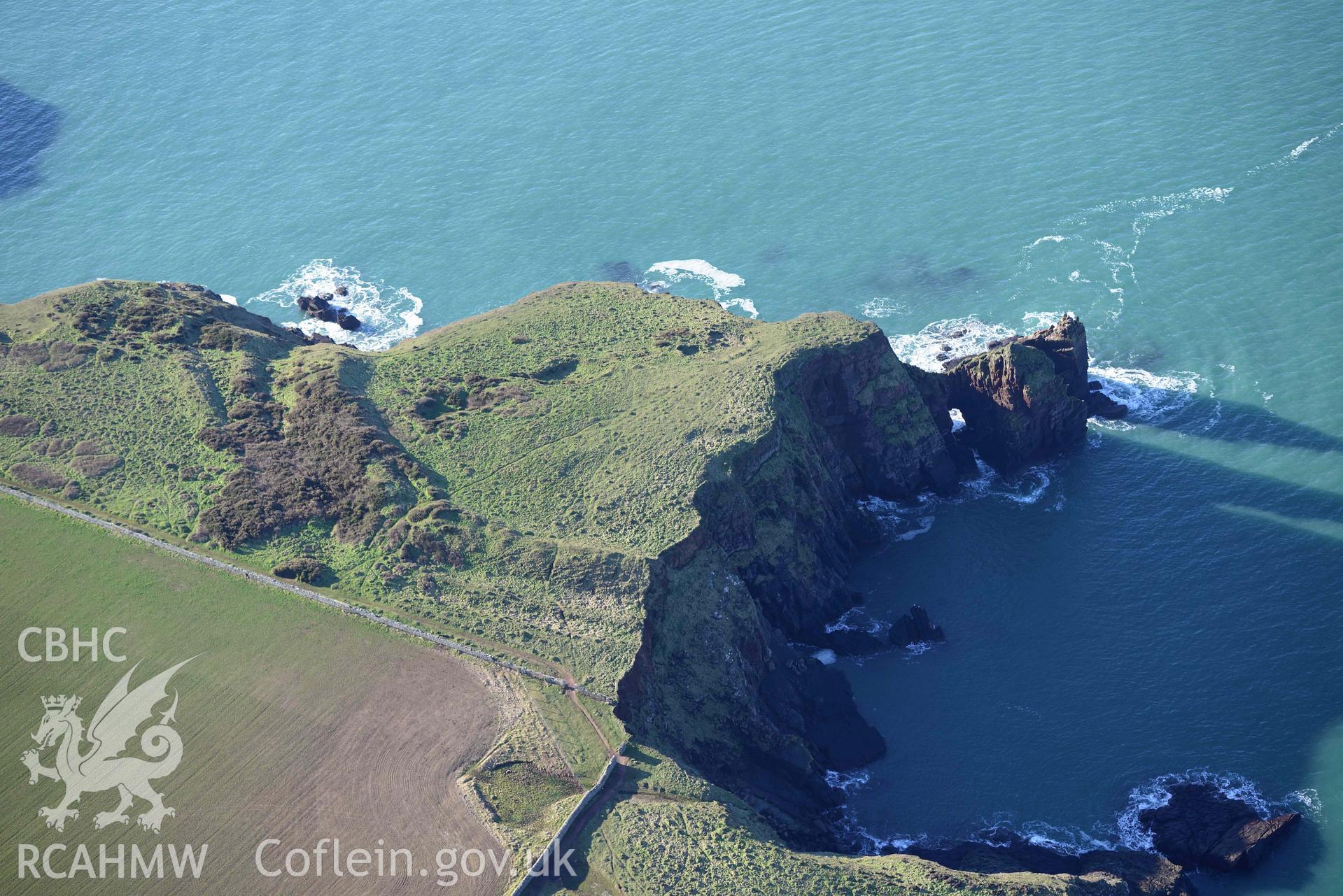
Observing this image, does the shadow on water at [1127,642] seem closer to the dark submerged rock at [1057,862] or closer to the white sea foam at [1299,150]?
the dark submerged rock at [1057,862]

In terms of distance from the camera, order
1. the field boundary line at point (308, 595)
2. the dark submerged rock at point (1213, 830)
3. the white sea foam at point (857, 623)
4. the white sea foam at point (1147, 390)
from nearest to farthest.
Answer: the dark submerged rock at point (1213, 830), the field boundary line at point (308, 595), the white sea foam at point (857, 623), the white sea foam at point (1147, 390)

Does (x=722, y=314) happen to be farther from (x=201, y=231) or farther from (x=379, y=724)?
(x=201, y=231)

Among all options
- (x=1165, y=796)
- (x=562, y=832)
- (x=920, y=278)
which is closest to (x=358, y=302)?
(x=920, y=278)

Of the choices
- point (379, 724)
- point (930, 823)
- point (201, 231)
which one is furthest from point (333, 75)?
point (930, 823)

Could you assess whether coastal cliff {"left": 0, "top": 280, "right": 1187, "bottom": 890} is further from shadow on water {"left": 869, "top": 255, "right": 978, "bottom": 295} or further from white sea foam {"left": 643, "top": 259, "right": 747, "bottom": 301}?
white sea foam {"left": 643, "top": 259, "right": 747, "bottom": 301}

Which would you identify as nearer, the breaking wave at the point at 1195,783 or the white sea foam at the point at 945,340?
the breaking wave at the point at 1195,783

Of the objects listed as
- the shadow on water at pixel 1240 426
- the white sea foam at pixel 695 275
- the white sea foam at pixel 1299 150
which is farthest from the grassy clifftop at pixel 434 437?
the white sea foam at pixel 1299 150
